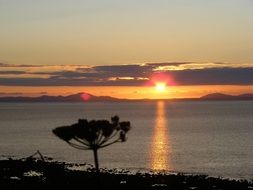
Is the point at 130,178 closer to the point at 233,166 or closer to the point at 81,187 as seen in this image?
the point at 81,187

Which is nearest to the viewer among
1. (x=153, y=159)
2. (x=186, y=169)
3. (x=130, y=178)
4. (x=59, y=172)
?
(x=130, y=178)

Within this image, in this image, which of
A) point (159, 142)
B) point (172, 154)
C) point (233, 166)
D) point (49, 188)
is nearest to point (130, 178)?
point (49, 188)

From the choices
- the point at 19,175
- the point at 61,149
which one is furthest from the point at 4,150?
the point at 19,175

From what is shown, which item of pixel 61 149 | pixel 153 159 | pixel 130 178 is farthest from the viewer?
pixel 61 149

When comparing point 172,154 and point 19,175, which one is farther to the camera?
point 172,154

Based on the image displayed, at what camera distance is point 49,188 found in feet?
155

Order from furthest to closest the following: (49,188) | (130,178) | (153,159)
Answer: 1. (153,159)
2. (130,178)
3. (49,188)

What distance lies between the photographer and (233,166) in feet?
265

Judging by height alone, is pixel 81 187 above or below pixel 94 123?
below

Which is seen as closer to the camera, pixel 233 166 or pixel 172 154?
pixel 233 166

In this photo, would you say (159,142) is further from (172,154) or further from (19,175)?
(19,175)

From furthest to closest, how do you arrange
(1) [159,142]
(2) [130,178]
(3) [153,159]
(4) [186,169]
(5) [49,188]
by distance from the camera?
(1) [159,142] < (3) [153,159] < (4) [186,169] < (2) [130,178] < (5) [49,188]

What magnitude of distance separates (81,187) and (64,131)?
22.7 meters

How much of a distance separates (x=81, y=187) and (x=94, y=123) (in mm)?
23114
